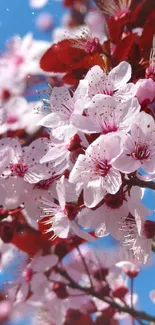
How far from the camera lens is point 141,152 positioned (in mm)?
528

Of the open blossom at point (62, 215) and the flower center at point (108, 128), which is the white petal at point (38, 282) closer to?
the open blossom at point (62, 215)

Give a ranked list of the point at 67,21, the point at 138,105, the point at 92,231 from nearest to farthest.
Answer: the point at 138,105 → the point at 92,231 → the point at 67,21

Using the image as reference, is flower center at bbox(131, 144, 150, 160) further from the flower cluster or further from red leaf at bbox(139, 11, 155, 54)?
red leaf at bbox(139, 11, 155, 54)

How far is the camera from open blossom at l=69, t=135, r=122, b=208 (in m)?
0.51

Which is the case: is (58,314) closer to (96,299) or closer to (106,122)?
(96,299)

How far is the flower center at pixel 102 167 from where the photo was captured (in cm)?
53

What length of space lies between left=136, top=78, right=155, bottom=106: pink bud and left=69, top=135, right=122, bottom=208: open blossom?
68 mm

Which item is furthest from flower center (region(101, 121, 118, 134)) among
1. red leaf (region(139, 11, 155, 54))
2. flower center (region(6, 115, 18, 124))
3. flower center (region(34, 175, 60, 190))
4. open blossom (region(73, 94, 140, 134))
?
flower center (region(6, 115, 18, 124))

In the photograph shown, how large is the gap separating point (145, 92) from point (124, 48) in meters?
0.14

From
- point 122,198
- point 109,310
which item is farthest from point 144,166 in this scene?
point 109,310

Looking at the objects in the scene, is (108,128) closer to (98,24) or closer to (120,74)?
(120,74)

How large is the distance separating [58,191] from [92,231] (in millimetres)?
96

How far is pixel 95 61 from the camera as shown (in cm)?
65

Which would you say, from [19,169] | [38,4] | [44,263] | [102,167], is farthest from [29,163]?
[38,4]
